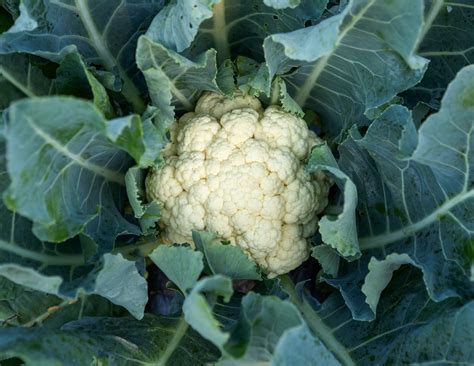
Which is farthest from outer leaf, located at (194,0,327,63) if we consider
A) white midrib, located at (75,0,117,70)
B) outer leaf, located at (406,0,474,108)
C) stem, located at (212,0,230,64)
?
outer leaf, located at (406,0,474,108)

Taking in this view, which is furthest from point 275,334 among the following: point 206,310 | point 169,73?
point 169,73

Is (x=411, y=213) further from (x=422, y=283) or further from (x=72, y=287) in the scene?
(x=72, y=287)

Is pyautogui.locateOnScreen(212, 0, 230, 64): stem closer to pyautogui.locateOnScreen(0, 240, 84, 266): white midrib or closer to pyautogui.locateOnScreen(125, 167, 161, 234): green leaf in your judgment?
pyautogui.locateOnScreen(125, 167, 161, 234): green leaf

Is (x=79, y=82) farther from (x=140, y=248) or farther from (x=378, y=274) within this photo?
(x=378, y=274)

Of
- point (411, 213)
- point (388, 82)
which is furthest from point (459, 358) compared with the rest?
point (388, 82)

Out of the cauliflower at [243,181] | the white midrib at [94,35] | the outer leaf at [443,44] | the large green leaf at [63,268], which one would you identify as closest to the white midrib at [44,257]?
the large green leaf at [63,268]

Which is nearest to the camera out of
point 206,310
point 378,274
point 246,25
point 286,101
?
point 206,310
